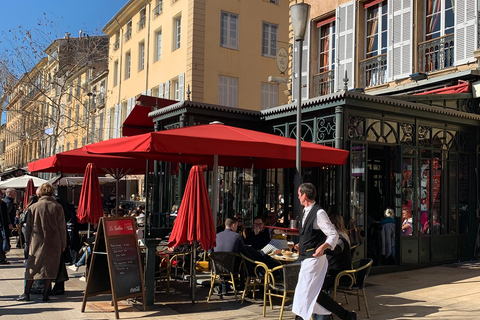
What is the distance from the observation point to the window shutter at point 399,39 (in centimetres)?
1380

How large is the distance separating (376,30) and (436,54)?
8.03 feet

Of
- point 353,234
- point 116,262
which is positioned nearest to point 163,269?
point 116,262

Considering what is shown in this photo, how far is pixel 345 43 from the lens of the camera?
Answer: 51.1 ft

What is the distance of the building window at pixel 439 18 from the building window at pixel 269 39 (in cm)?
1281

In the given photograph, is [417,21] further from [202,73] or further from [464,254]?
[202,73]

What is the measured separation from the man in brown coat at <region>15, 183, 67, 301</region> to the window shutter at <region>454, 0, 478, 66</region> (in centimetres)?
978

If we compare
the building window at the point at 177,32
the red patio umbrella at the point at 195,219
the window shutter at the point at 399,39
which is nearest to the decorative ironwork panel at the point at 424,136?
the window shutter at the point at 399,39

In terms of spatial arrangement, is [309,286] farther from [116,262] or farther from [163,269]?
[163,269]

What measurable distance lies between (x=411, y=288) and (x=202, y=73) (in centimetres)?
1698

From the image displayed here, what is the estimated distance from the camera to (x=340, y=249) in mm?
6602

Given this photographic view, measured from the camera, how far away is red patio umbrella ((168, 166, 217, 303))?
7.00m

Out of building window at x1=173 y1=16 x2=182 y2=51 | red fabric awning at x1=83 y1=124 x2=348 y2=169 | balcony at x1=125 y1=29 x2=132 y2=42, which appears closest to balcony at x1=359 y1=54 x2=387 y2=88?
red fabric awning at x1=83 y1=124 x2=348 y2=169

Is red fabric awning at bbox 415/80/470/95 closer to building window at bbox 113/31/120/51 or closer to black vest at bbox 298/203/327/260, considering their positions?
black vest at bbox 298/203/327/260

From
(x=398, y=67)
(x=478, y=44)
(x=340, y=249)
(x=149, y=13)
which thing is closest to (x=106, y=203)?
(x=149, y=13)
